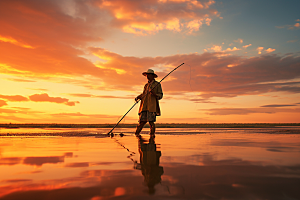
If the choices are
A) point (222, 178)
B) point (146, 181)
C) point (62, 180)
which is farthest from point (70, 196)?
point (222, 178)

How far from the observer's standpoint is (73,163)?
3652 mm

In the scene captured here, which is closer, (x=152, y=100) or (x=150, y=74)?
(x=152, y=100)

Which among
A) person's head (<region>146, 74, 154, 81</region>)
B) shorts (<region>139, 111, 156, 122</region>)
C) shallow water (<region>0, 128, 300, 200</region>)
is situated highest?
person's head (<region>146, 74, 154, 81</region>)

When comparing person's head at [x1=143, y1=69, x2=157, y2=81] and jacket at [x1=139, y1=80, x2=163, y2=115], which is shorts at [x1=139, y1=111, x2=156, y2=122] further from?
person's head at [x1=143, y1=69, x2=157, y2=81]

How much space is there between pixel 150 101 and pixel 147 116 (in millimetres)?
699

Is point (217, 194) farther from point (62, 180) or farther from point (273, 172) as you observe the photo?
point (62, 180)

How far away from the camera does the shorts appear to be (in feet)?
34.9

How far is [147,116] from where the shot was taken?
10.7 meters

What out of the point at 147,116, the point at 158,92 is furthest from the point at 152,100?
the point at 147,116

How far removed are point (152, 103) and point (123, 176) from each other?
8068 mm

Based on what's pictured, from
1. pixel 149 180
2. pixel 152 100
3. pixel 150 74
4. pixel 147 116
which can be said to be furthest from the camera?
pixel 150 74

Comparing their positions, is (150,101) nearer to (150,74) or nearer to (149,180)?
(150,74)

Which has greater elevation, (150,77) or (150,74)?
(150,74)

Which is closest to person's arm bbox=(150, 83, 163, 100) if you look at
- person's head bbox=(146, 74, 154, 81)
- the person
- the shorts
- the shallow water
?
the person
